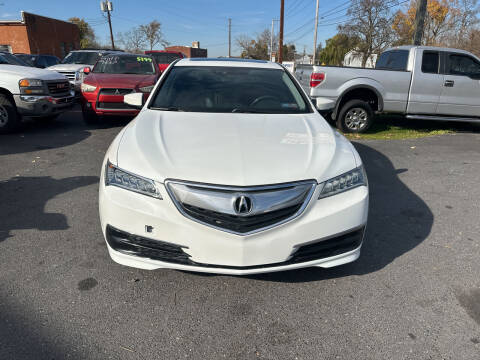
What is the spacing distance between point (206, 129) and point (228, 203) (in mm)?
955

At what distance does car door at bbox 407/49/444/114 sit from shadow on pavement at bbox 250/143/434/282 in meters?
Result: 3.35

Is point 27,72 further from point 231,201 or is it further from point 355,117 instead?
point 355,117

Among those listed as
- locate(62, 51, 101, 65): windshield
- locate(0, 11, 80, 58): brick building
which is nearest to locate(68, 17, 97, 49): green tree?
locate(0, 11, 80, 58): brick building

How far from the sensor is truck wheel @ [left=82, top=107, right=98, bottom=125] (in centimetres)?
788

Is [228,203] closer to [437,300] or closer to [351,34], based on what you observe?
[437,300]

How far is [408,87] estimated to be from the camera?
770 cm

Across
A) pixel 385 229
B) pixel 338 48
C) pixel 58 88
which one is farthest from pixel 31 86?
pixel 338 48

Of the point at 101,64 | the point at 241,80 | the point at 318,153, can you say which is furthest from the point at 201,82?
the point at 101,64

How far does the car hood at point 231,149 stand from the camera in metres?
2.21

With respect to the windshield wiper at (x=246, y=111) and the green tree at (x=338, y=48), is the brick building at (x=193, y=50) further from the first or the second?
the windshield wiper at (x=246, y=111)

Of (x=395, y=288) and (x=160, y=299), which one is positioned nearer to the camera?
(x=160, y=299)

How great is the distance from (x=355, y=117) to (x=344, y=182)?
232 inches

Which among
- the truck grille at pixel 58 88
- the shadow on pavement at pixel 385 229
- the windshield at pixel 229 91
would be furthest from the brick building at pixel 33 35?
the shadow on pavement at pixel 385 229

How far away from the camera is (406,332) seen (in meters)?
2.19
